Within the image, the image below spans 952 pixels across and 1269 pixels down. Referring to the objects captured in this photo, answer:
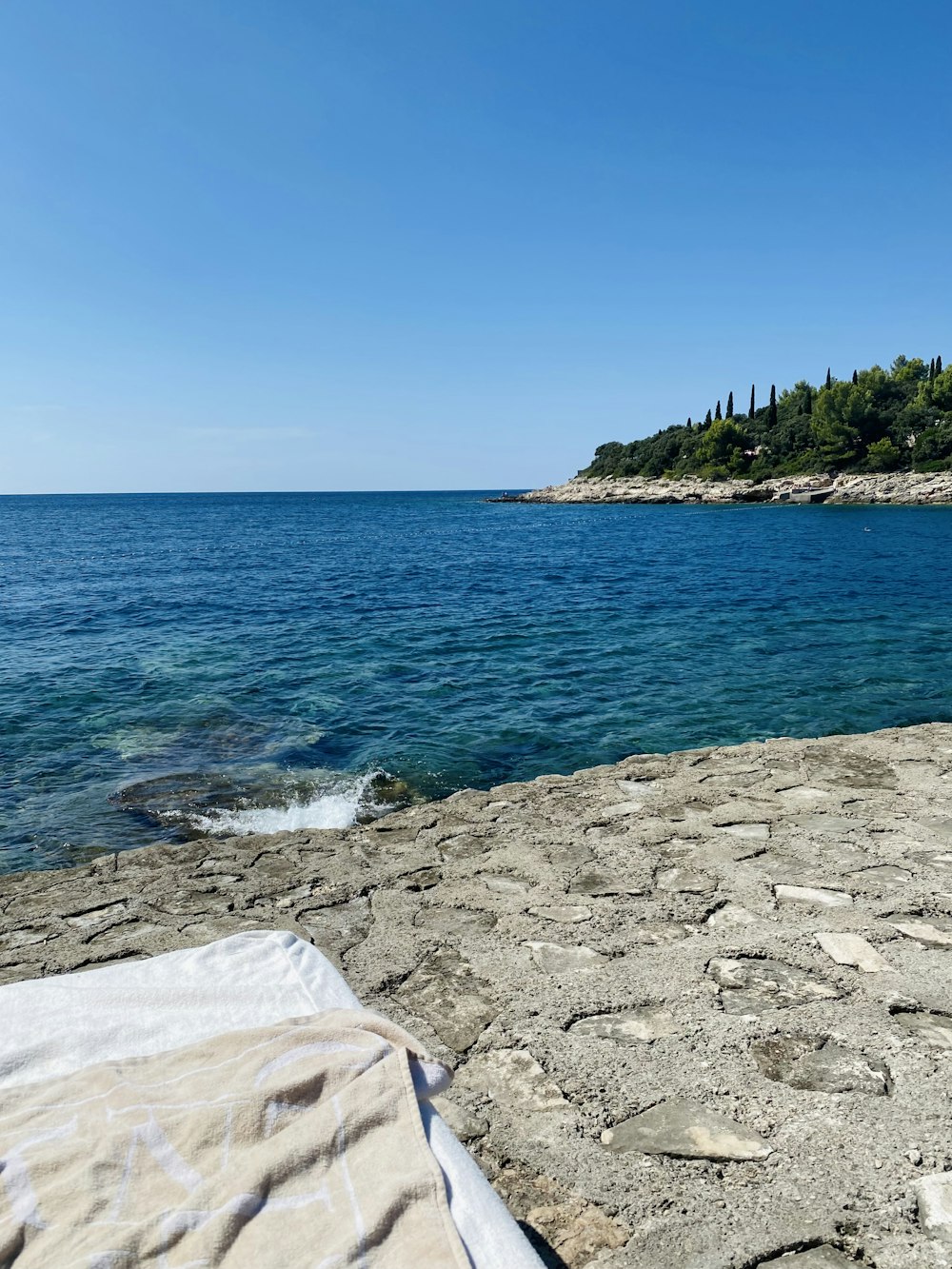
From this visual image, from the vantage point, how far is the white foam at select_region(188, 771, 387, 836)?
8234mm

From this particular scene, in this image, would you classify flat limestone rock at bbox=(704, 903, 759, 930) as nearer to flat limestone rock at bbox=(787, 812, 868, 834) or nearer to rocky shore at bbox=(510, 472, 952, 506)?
flat limestone rock at bbox=(787, 812, 868, 834)

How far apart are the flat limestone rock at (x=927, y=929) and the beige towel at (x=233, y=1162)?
3069 mm

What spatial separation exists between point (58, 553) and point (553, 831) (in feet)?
167

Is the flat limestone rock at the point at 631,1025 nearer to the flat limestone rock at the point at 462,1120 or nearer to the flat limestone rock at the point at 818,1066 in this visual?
the flat limestone rock at the point at 818,1066

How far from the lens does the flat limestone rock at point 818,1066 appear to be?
290cm

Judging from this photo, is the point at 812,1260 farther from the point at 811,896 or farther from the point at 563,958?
the point at 811,896

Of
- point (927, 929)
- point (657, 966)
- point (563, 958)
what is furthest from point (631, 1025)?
point (927, 929)

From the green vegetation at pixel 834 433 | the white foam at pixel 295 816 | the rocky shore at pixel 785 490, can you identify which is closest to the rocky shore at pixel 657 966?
the white foam at pixel 295 816

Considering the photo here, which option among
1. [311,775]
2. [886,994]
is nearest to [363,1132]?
[886,994]

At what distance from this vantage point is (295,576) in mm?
34000

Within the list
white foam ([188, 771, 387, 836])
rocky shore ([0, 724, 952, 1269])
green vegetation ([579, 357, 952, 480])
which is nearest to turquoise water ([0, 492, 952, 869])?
white foam ([188, 771, 387, 836])

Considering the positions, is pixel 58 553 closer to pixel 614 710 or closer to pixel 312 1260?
pixel 614 710

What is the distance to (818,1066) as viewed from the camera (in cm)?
302

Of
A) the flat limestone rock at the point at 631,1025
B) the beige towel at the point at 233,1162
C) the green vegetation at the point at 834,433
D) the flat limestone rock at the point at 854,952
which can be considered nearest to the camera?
the beige towel at the point at 233,1162
